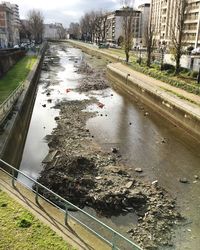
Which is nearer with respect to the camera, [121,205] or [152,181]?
[121,205]

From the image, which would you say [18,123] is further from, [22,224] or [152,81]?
[152,81]

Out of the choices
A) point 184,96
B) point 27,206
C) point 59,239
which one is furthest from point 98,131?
point 59,239

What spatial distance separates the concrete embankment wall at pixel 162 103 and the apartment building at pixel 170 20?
29.7m

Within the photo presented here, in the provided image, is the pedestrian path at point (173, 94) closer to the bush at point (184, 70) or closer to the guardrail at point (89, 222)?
the bush at point (184, 70)

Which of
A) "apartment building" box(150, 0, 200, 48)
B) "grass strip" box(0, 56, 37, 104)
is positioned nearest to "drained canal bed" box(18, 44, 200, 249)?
"grass strip" box(0, 56, 37, 104)

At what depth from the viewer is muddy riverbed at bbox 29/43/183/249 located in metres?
13.5

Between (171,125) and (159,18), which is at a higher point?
(159,18)

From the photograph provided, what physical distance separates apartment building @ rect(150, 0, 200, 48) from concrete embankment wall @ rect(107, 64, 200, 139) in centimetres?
2966

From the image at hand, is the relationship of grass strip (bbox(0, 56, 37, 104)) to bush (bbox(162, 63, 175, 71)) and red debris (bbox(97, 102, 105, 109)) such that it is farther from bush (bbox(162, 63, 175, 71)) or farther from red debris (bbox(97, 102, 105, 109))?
bush (bbox(162, 63, 175, 71))

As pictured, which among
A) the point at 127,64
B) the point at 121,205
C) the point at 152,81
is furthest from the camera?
the point at 127,64

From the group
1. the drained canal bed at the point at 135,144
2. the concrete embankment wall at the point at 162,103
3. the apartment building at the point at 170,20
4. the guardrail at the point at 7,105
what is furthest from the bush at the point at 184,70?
the apartment building at the point at 170,20

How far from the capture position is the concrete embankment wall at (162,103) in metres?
27.0

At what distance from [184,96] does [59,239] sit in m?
24.5

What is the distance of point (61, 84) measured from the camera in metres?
47.5
